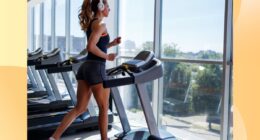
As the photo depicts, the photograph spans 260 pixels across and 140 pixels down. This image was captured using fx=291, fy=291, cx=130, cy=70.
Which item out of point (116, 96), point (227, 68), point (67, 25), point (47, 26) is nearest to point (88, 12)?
point (116, 96)

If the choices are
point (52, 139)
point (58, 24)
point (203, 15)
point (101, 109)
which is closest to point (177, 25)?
point (203, 15)

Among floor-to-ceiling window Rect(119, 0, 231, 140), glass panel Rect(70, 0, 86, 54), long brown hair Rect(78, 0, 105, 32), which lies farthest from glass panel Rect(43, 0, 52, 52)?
long brown hair Rect(78, 0, 105, 32)

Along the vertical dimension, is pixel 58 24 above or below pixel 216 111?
above

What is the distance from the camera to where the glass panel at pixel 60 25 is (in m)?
7.84

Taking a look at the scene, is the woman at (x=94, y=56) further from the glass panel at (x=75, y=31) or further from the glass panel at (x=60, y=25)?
the glass panel at (x=60, y=25)

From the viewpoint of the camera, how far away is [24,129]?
930mm

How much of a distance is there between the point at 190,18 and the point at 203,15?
0.27 m

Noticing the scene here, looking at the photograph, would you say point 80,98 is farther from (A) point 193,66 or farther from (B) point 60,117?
(A) point 193,66

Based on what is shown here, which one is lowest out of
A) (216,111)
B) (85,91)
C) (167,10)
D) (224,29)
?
(216,111)

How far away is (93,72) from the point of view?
297cm

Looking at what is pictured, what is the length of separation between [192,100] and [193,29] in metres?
0.94

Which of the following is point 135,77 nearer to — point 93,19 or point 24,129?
point 93,19

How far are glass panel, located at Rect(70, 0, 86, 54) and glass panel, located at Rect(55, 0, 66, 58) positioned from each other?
0.44m

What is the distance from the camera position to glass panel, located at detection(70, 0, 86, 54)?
7.08m
